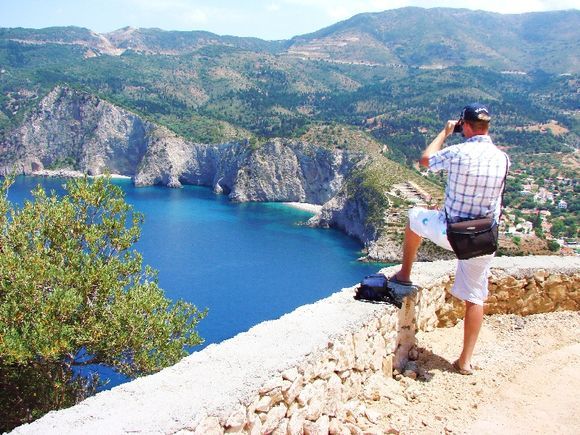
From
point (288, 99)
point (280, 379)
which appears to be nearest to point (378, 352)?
point (280, 379)

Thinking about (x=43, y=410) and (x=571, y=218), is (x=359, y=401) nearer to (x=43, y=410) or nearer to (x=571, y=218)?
(x=43, y=410)

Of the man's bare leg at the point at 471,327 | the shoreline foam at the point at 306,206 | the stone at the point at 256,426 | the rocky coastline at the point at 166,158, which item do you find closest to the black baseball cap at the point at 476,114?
the man's bare leg at the point at 471,327

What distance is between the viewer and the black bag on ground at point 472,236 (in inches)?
193

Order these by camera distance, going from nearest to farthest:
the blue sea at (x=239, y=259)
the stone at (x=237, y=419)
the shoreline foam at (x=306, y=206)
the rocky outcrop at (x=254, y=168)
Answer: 1. the stone at (x=237, y=419)
2. the blue sea at (x=239, y=259)
3. the shoreline foam at (x=306, y=206)
4. the rocky outcrop at (x=254, y=168)

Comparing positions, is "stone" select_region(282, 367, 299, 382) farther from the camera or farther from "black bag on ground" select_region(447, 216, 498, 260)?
the camera

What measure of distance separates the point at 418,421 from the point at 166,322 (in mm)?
7190

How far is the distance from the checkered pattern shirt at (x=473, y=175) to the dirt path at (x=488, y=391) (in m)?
1.69

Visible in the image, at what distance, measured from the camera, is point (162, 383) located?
3.96 m

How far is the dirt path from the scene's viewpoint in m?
4.69

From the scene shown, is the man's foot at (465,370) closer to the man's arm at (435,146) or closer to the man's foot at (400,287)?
the man's foot at (400,287)

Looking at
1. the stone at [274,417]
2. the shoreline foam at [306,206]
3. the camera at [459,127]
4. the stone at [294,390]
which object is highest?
the camera at [459,127]

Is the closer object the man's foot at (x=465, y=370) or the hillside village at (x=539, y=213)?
the man's foot at (x=465, y=370)

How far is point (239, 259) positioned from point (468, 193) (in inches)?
2069

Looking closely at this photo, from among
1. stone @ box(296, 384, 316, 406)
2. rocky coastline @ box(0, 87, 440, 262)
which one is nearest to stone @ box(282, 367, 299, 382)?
stone @ box(296, 384, 316, 406)
